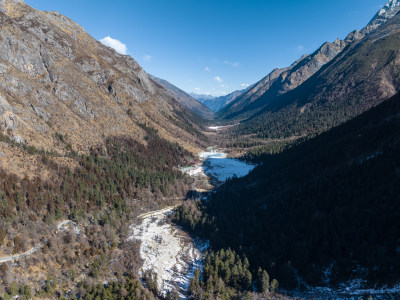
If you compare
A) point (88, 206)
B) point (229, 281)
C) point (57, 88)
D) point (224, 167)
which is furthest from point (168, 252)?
point (57, 88)

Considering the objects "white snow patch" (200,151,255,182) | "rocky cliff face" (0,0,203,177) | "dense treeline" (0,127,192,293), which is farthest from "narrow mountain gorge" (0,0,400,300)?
"white snow patch" (200,151,255,182)

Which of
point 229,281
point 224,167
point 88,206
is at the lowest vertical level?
point 229,281

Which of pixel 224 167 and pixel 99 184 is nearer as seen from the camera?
pixel 99 184

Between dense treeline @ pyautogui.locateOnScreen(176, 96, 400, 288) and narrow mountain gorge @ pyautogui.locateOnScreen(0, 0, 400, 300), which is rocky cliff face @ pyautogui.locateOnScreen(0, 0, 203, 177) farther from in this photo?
dense treeline @ pyautogui.locateOnScreen(176, 96, 400, 288)

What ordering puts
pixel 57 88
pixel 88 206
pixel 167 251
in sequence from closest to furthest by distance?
pixel 167 251
pixel 88 206
pixel 57 88

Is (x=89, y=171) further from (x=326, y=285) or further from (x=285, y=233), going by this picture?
(x=326, y=285)

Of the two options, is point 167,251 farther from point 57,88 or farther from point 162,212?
point 57,88

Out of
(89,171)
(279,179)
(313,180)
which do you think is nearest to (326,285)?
(313,180)
